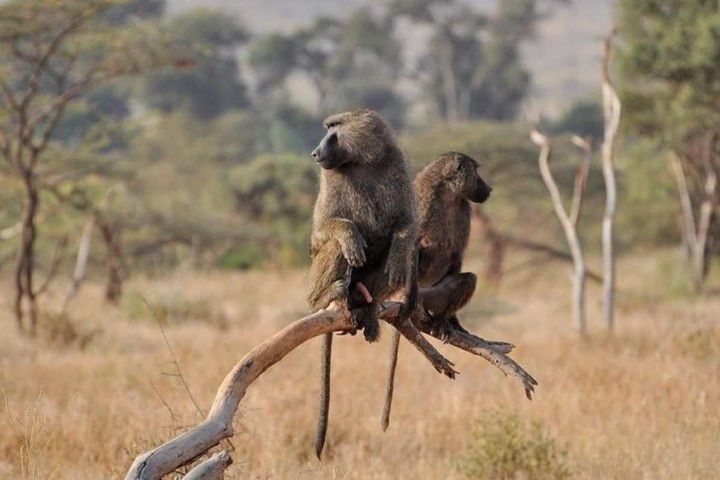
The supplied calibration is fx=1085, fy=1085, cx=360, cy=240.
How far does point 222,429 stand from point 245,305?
41.5 feet

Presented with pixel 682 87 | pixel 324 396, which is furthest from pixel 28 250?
pixel 682 87

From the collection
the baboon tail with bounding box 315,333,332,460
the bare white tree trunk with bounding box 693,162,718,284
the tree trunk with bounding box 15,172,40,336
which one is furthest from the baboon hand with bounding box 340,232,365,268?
the bare white tree trunk with bounding box 693,162,718,284

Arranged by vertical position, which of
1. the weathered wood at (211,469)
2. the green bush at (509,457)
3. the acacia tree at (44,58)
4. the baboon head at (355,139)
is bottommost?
the green bush at (509,457)

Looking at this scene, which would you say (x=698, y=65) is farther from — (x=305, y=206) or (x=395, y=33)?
(x=395, y=33)

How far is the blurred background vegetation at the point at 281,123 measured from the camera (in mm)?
13516

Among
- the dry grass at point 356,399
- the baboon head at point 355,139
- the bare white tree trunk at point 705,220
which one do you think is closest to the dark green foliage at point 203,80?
the bare white tree trunk at point 705,220

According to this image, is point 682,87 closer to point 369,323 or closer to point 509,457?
point 509,457

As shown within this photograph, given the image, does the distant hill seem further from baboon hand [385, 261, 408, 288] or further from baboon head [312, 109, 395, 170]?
baboon hand [385, 261, 408, 288]

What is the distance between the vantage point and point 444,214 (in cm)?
504

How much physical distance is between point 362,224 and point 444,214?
0.95 m

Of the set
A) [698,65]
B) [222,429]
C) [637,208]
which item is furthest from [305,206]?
[222,429]

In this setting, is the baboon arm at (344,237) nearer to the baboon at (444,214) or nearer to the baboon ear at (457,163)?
the baboon at (444,214)

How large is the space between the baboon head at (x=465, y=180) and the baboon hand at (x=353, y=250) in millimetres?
1069

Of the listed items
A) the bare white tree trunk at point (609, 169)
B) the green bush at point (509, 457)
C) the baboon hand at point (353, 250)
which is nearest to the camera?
the baboon hand at point (353, 250)
